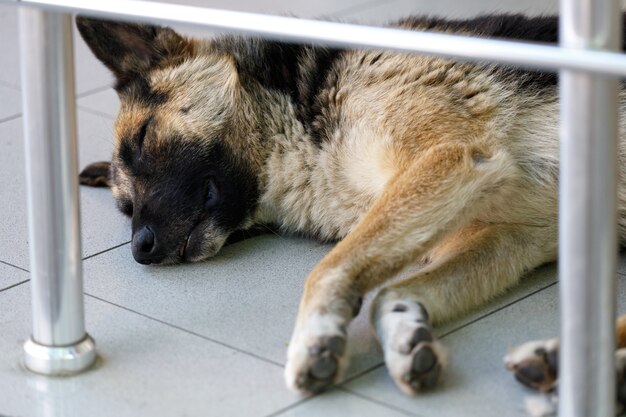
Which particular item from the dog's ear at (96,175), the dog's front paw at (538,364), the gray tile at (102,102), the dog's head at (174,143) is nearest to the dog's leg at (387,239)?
the dog's front paw at (538,364)

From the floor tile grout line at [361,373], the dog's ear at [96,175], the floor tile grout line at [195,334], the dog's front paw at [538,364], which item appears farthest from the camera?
the dog's ear at [96,175]

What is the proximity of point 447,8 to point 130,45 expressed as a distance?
246 cm

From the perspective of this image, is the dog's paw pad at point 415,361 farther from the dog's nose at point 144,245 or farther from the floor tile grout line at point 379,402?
the dog's nose at point 144,245

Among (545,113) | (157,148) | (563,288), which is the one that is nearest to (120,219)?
(157,148)

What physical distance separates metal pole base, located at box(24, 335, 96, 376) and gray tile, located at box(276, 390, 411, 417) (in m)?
0.51

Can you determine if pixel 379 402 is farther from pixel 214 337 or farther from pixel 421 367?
pixel 214 337

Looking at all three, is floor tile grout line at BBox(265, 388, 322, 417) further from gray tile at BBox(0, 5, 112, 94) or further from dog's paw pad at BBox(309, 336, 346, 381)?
gray tile at BBox(0, 5, 112, 94)

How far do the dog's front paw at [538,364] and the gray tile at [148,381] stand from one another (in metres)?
0.48

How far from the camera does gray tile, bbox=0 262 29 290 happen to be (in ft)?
9.41

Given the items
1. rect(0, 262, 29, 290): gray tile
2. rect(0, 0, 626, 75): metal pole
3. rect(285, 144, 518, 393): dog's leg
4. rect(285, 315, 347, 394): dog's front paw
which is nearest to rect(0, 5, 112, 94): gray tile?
rect(0, 262, 29, 290): gray tile

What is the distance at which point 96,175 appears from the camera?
3.53 metres

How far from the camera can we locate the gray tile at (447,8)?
5.00m

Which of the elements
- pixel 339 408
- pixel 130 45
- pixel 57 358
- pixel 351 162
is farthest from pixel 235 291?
pixel 130 45

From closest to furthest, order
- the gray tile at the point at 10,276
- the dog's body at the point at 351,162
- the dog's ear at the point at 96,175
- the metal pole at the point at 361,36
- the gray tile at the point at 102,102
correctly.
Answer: the metal pole at the point at 361,36 < the dog's body at the point at 351,162 < the gray tile at the point at 10,276 < the dog's ear at the point at 96,175 < the gray tile at the point at 102,102
